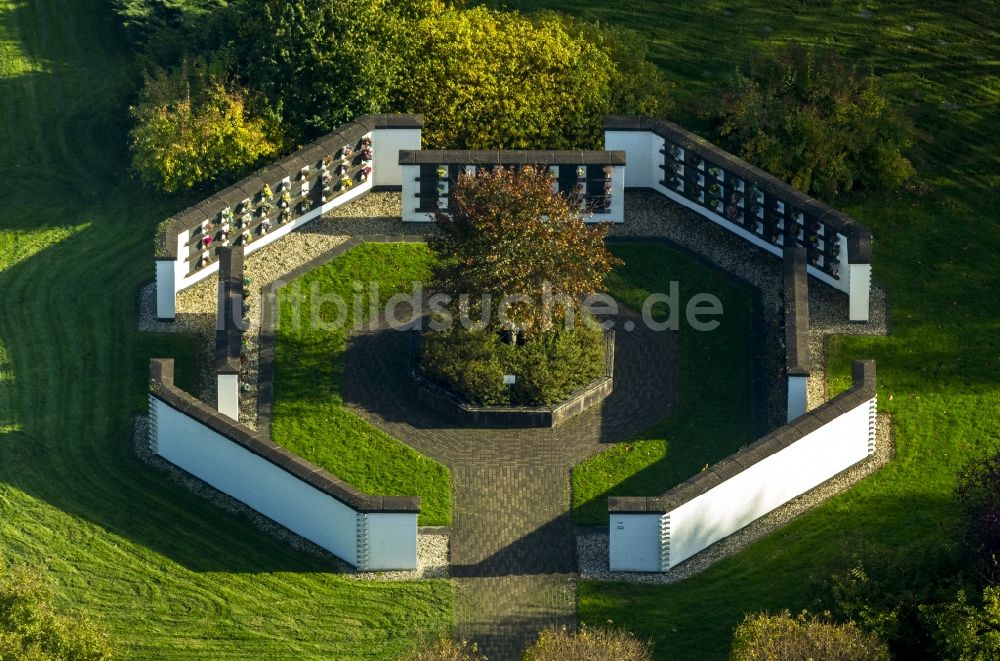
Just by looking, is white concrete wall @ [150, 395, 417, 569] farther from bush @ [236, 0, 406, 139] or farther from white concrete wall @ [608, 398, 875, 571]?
bush @ [236, 0, 406, 139]

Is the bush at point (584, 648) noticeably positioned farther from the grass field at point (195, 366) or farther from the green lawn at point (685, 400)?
the green lawn at point (685, 400)

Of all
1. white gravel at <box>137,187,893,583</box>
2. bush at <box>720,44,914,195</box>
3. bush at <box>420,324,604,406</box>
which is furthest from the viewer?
bush at <box>720,44,914,195</box>

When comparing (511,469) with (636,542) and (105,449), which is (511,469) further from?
(105,449)

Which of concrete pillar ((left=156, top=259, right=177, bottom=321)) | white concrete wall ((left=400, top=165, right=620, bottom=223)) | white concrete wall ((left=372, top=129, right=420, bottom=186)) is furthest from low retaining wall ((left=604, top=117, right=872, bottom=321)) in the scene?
concrete pillar ((left=156, top=259, right=177, bottom=321))

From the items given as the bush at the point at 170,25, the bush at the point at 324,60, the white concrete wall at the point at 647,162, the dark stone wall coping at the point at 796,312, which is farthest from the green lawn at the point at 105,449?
the white concrete wall at the point at 647,162

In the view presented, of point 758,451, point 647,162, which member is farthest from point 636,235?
point 758,451

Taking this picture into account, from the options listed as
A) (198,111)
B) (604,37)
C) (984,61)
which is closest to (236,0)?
(198,111)

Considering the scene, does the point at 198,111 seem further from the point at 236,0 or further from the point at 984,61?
the point at 984,61
